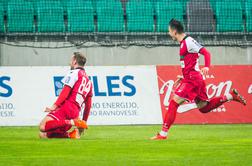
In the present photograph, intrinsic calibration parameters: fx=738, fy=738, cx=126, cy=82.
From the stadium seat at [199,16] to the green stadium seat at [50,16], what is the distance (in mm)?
3641

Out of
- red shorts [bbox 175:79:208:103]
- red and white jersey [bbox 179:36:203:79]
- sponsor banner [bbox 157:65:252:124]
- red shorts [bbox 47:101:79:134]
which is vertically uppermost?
red and white jersey [bbox 179:36:203:79]

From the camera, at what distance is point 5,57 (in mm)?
19312

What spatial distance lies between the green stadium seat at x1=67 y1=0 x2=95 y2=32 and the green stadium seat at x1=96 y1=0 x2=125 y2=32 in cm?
23

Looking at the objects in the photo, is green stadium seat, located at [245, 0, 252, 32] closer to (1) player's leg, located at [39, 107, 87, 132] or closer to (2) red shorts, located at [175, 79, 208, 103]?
(2) red shorts, located at [175, 79, 208, 103]

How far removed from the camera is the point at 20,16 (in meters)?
20.4

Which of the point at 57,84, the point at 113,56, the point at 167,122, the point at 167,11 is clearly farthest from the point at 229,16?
the point at 167,122

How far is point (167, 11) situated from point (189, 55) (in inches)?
354

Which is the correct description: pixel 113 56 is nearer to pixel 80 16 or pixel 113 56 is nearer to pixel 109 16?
pixel 109 16

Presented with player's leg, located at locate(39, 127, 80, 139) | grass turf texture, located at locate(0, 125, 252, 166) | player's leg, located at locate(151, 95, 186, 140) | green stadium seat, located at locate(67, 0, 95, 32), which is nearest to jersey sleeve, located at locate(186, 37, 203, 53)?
player's leg, located at locate(151, 95, 186, 140)

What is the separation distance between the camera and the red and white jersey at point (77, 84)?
12164mm

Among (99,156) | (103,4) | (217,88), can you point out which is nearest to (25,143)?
(99,156)

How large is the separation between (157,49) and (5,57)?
4.02 metres

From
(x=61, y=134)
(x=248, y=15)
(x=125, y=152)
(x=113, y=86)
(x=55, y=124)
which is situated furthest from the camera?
(x=248, y=15)

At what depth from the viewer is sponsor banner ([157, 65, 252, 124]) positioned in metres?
17.7
